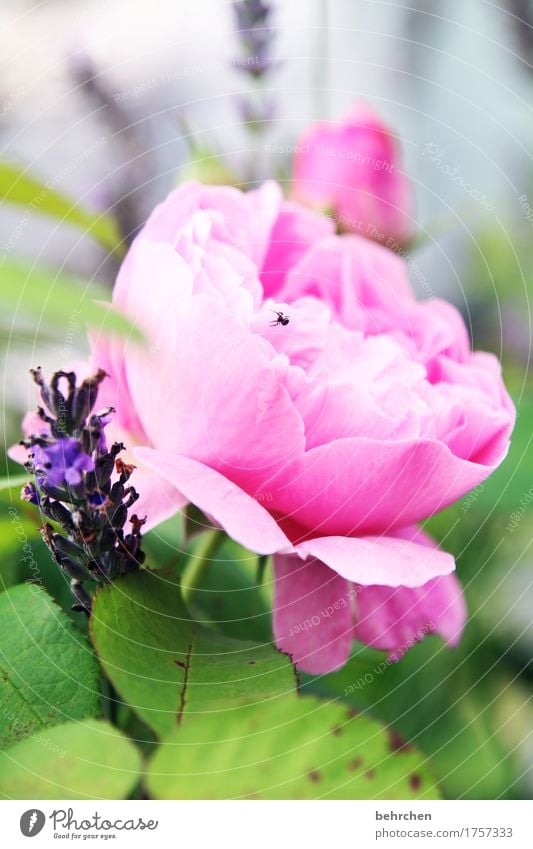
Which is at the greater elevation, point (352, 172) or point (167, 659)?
point (352, 172)

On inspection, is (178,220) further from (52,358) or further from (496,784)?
(496,784)

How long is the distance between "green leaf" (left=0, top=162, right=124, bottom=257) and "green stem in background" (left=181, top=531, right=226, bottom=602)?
0.08m

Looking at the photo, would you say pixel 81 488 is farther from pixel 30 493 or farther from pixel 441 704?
pixel 441 704

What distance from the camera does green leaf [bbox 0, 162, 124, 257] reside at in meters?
0.20

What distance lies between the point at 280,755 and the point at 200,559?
0.15 feet

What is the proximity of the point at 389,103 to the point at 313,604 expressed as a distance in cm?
16

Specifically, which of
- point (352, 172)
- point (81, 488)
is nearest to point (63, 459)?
point (81, 488)

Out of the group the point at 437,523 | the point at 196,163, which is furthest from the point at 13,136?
the point at 437,523

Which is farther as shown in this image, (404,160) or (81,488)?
(404,160)

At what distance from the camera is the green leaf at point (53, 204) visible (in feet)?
0.66

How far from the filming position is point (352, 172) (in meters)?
0.22

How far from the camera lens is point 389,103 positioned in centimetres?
25

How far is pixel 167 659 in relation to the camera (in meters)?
0.16

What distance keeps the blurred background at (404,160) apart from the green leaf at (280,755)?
0.10ft
